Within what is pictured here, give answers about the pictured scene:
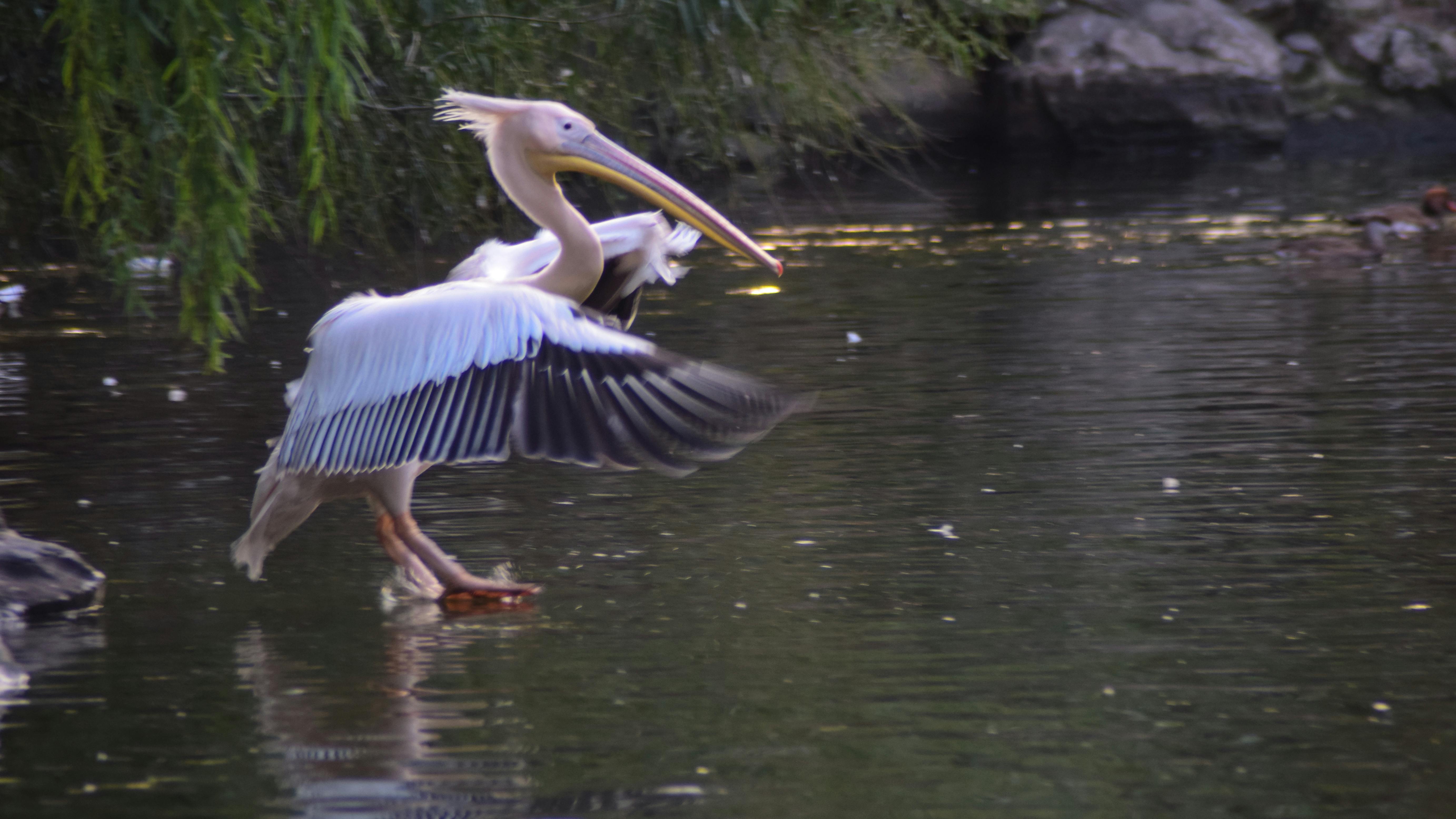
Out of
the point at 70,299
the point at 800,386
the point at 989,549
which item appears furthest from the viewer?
the point at 70,299

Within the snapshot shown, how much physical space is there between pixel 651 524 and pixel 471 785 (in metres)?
2.35

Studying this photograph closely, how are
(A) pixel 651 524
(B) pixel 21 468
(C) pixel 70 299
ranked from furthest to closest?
1. (C) pixel 70 299
2. (B) pixel 21 468
3. (A) pixel 651 524

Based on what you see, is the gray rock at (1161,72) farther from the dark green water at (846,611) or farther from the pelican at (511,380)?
the pelican at (511,380)

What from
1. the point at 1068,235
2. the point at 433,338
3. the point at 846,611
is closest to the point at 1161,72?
the point at 1068,235

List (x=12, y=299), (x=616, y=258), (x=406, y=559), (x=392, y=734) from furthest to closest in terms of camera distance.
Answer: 1. (x=12, y=299)
2. (x=616, y=258)
3. (x=406, y=559)
4. (x=392, y=734)

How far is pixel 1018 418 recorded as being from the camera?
7.25 meters

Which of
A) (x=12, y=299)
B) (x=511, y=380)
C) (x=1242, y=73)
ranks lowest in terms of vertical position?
(x=12, y=299)

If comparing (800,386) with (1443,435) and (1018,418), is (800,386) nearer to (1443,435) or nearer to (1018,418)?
(1018,418)

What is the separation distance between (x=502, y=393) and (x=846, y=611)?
1034mm

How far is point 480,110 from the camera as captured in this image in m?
5.51

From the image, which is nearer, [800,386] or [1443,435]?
[1443,435]

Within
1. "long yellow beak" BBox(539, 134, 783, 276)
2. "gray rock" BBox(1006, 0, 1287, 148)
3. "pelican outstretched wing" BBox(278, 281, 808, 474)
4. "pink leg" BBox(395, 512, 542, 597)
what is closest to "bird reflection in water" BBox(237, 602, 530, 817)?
"pink leg" BBox(395, 512, 542, 597)

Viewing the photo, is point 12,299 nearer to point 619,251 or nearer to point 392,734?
point 619,251

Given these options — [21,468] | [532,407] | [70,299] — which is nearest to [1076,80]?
[70,299]
